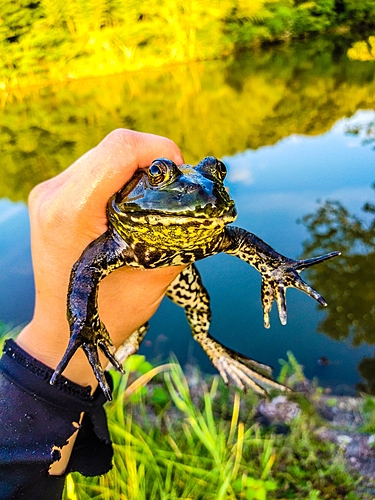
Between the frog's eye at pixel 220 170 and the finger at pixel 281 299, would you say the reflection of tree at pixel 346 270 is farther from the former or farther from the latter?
the frog's eye at pixel 220 170

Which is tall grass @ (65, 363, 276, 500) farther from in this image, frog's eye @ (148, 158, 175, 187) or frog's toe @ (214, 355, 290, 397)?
frog's eye @ (148, 158, 175, 187)

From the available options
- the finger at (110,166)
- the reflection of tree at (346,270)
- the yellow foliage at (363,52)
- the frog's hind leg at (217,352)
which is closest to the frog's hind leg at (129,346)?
the frog's hind leg at (217,352)

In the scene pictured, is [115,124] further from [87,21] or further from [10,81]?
[87,21]

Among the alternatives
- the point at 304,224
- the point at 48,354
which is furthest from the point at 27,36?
the point at 48,354

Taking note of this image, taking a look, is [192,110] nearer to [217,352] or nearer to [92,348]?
[217,352]

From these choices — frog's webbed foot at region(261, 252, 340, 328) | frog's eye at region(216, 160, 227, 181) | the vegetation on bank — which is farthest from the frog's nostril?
the vegetation on bank
